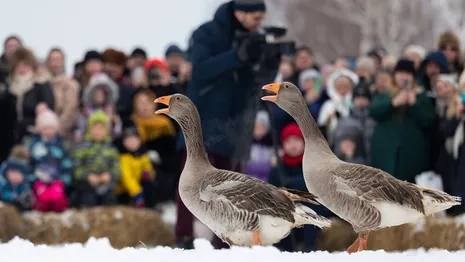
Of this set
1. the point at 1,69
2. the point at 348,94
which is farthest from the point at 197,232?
the point at 1,69

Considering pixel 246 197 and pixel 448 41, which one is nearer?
Answer: pixel 246 197

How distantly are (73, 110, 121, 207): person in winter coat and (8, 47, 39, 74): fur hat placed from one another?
1.29 meters

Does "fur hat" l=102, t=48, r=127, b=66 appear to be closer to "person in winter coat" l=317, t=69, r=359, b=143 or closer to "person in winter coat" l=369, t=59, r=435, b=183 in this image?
"person in winter coat" l=317, t=69, r=359, b=143

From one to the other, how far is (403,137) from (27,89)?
14.3 feet

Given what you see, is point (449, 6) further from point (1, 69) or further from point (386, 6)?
point (1, 69)

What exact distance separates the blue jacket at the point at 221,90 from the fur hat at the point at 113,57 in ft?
18.5

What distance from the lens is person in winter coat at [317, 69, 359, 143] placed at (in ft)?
41.6

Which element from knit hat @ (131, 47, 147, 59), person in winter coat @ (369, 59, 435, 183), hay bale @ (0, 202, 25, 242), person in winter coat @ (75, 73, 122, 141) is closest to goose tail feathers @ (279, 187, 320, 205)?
hay bale @ (0, 202, 25, 242)

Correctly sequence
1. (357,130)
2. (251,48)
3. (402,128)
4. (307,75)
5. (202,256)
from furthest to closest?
(307,75), (402,128), (357,130), (251,48), (202,256)

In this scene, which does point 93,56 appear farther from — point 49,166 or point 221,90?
point 221,90

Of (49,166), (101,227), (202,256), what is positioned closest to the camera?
(202,256)

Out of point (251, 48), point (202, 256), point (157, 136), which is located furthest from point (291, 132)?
point (202, 256)

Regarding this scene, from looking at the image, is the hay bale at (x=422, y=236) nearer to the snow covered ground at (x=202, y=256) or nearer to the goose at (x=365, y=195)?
the goose at (x=365, y=195)

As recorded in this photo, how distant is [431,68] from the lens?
42.3 ft
